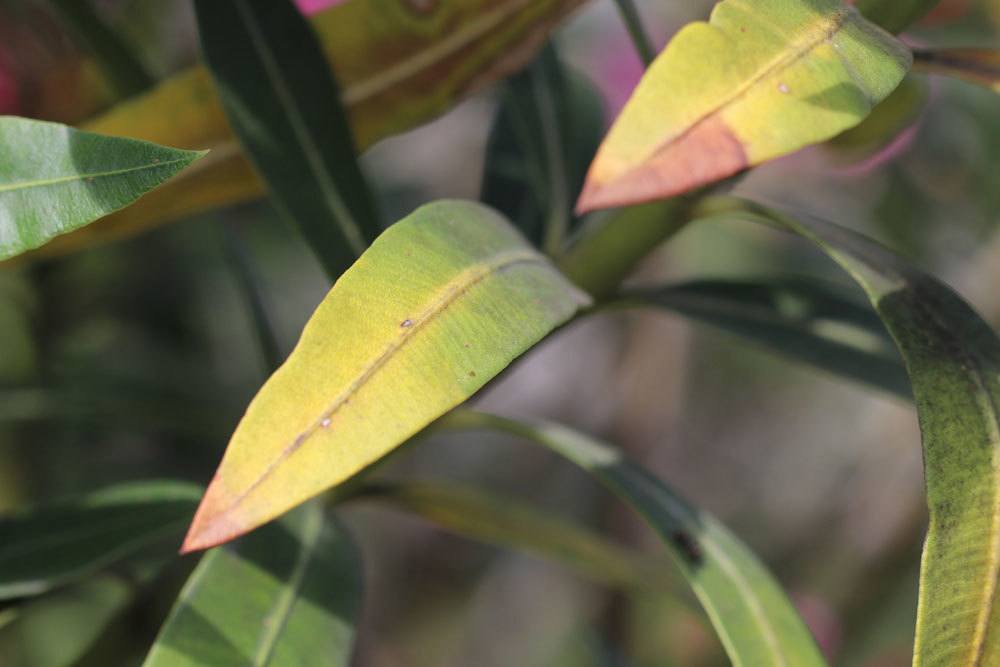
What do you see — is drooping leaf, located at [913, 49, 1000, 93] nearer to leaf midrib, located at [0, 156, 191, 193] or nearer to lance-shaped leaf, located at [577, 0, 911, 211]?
lance-shaped leaf, located at [577, 0, 911, 211]

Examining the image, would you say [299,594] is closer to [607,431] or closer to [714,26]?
[714,26]

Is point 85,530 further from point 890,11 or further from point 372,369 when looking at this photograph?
point 890,11

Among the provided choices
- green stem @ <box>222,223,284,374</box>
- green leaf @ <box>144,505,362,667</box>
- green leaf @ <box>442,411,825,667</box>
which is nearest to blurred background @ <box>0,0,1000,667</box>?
green stem @ <box>222,223,284,374</box>

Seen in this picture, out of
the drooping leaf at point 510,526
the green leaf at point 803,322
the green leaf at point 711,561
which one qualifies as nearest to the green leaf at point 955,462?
the green leaf at point 711,561

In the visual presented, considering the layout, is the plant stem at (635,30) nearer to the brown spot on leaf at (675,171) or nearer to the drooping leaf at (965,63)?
the drooping leaf at (965,63)

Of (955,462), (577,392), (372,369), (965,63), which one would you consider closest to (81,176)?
(372,369)

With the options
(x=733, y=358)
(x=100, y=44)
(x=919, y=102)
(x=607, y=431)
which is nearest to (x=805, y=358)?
(x=919, y=102)
